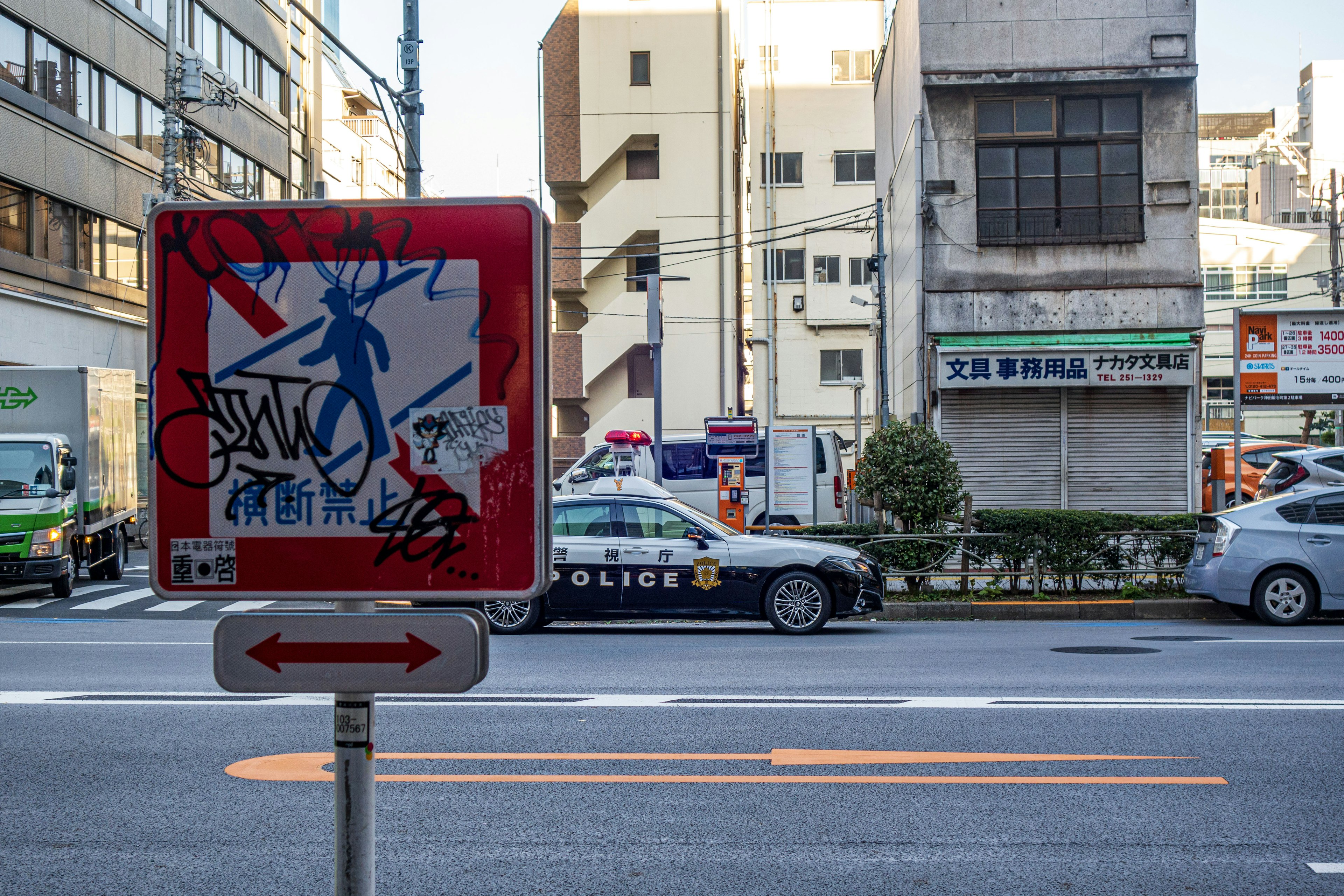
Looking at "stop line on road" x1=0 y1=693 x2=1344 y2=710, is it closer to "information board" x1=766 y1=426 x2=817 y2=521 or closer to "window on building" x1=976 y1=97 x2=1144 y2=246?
"information board" x1=766 y1=426 x2=817 y2=521

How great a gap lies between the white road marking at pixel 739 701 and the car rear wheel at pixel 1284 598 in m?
5.39

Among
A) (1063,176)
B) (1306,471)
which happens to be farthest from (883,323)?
(1306,471)

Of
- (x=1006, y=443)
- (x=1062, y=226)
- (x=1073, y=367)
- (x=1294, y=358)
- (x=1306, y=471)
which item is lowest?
(x=1306, y=471)

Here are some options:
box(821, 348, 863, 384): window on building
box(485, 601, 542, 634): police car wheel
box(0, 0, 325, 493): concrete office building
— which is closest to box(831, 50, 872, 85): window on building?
box(821, 348, 863, 384): window on building

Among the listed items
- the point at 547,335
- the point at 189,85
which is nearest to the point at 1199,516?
the point at 547,335

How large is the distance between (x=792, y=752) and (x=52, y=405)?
53.8ft

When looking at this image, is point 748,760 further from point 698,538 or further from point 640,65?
point 640,65

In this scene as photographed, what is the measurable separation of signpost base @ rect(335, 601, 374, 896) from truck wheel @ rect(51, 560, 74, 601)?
16.9 metres

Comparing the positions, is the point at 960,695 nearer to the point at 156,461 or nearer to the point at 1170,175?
the point at 156,461

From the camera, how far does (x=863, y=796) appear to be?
607 centimetres

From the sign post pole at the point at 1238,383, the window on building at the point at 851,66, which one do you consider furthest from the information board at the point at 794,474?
the window on building at the point at 851,66

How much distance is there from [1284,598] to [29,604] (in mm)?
16011

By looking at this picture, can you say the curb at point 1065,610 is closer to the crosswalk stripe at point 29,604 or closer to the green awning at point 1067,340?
the green awning at point 1067,340

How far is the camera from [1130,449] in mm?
21906
